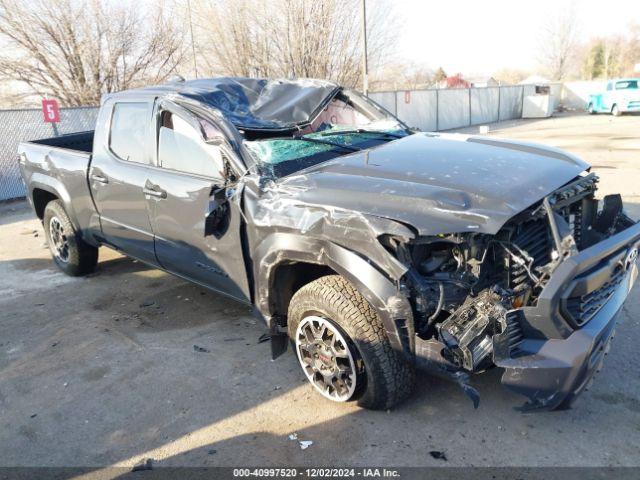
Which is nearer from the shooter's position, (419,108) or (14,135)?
(14,135)

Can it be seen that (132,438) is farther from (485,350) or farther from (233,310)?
(485,350)

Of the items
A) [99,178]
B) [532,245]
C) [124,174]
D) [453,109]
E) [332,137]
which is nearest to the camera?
[532,245]

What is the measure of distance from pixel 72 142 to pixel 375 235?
5.00 metres

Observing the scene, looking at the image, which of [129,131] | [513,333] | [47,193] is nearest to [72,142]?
[47,193]

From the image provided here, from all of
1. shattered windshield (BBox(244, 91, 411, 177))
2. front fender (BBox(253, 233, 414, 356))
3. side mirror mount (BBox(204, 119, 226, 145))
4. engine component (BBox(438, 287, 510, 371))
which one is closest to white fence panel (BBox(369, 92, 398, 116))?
shattered windshield (BBox(244, 91, 411, 177))

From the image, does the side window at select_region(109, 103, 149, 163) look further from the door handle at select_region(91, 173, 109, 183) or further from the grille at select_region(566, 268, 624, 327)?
the grille at select_region(566, 268, 624, 327)

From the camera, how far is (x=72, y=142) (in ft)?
20.7

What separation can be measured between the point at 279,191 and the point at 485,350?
4.89 ft

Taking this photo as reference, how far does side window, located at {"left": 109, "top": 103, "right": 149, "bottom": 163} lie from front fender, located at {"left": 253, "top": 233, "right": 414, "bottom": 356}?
1801mm

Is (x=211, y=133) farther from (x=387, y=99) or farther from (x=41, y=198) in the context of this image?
(x=387, y=99)

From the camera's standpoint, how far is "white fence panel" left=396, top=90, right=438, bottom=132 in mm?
20983

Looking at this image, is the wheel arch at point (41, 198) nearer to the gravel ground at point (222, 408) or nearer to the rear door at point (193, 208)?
the gravel ground at point (222, 408)

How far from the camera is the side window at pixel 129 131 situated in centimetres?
435

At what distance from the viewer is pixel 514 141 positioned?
3887mm
